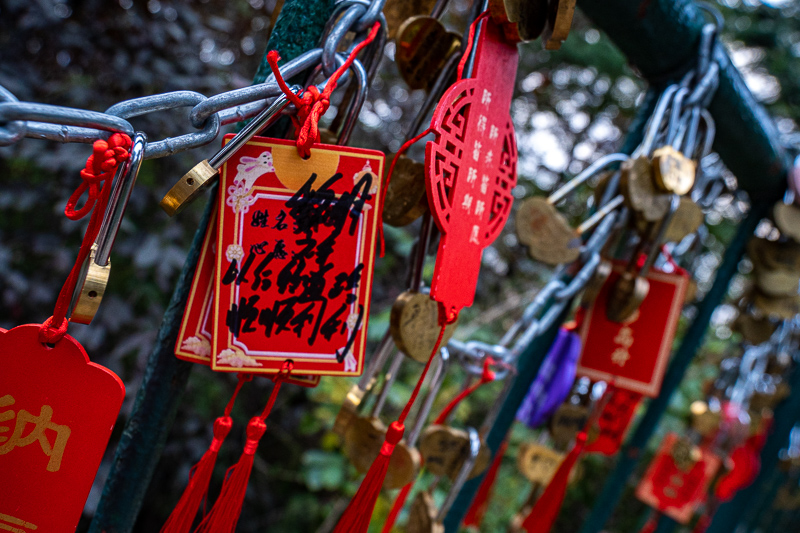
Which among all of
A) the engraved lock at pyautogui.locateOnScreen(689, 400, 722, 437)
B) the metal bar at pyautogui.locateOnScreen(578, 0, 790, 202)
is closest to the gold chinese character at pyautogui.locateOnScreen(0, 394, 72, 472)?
the metal bar at pyautogui.locateOnScreen(578, 0, 790, 202)

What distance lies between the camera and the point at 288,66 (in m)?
0.33

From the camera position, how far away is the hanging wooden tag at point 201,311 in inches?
13.9

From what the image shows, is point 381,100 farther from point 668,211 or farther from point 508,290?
point 668,211

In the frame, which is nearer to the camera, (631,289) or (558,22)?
(558,22)

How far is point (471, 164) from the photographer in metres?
0.38

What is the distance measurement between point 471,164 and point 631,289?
360 millimetres

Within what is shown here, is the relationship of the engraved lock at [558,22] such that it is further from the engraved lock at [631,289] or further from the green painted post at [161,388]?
the engraved lock at [631,289]

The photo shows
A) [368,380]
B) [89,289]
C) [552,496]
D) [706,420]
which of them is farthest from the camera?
[706,420]

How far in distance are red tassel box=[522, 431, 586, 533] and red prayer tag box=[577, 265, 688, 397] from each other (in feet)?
0.33

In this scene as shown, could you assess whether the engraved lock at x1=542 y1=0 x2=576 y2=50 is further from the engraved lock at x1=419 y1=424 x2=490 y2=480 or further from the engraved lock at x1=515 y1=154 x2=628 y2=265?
the engraved lock at x1=419 y1=424 x2=490 y2=480

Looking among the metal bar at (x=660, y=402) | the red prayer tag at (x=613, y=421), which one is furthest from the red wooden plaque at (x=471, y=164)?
the metal bar at (x=660, y=402)

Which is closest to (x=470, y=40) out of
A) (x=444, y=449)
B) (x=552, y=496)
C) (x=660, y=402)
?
(x=444, y=449)

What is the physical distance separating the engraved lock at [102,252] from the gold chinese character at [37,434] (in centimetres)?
6

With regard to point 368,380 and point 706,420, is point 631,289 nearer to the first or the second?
point 368,380
